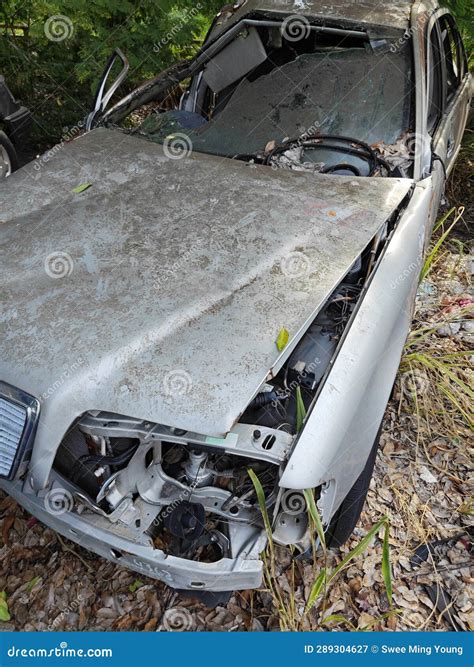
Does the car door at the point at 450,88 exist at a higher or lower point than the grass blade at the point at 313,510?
higher

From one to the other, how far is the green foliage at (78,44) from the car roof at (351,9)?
1399 mm

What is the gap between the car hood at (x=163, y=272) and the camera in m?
1.72

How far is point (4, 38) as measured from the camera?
513 cm

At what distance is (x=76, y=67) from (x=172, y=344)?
13.0 feet

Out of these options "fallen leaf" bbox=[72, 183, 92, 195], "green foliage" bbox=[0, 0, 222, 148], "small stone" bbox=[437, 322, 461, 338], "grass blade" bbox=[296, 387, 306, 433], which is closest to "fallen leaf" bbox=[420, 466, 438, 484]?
"small stone" bbox=[437, 322, 461, 338]

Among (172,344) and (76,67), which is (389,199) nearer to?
(172,344)

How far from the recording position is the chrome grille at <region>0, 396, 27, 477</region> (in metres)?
1.72

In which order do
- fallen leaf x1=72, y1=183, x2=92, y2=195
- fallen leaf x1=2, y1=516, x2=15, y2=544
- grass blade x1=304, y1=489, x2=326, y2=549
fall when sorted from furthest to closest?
fallen leaf x1=72, y1=183, x2=92, y2=195 → fallen leaf x1=2, y1=516, x2=15, y2=544 → grass blade x1=304, y1=489, x2=326, y2=549

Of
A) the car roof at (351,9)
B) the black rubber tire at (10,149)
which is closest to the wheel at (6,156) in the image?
the black rubber tire at (10,149)

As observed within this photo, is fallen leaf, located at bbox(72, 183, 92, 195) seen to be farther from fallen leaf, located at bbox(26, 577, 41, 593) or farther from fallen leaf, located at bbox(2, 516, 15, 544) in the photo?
fallen leaf, located at bbox(26, 577, 41, 593)

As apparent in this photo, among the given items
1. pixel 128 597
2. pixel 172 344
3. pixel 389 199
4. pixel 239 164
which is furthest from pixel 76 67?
pixel 128 597

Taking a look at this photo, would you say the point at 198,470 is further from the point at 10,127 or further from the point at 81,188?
the point at 10,127

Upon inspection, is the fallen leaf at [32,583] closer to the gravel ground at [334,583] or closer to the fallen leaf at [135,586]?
the gravel ground at [334,583]

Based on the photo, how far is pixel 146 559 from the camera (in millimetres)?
1761
